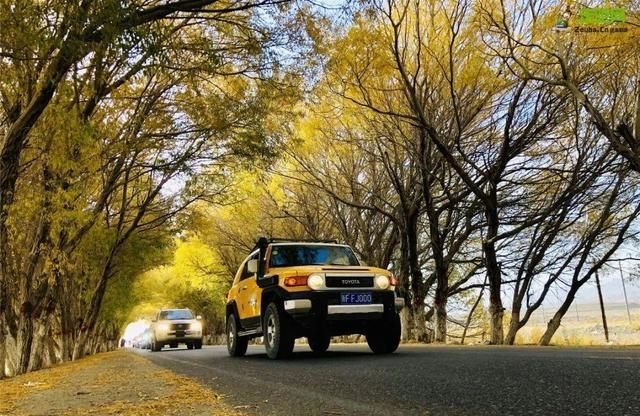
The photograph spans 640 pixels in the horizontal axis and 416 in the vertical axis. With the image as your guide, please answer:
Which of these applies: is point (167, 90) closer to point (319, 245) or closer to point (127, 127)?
point (127, 127)

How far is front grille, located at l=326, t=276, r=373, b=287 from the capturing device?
859 centimetres

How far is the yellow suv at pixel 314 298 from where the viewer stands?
843 centimetres

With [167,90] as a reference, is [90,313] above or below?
below

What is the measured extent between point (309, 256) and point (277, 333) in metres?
1.81

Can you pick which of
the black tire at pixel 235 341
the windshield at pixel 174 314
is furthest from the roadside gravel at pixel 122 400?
the windshield at pixel 174 314

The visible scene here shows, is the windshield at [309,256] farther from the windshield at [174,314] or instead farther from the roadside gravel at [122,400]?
the windshield at [174,314]

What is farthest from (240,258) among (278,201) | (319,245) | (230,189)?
(319,245)

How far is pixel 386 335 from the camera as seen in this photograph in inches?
369

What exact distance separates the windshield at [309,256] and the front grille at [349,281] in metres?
1.06

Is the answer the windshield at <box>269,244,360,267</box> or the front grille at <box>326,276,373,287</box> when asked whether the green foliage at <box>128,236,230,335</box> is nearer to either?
the windshield at <box>269,244,360,267</box>

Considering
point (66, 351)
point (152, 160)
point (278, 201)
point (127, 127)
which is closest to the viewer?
point (127, 127)

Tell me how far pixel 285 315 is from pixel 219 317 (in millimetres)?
43481

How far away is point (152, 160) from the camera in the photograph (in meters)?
18.6

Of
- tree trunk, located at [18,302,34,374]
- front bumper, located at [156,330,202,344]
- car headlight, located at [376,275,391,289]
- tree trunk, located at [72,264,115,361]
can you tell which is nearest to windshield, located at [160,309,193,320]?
front bumper, located at [156,330,202,344]
